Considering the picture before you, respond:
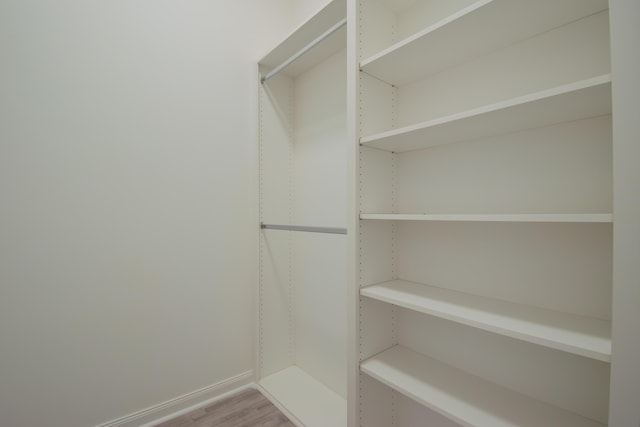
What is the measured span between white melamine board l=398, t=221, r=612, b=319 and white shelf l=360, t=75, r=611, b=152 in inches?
14.7

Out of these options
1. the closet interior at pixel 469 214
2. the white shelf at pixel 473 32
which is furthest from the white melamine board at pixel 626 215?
the white shelf at pixel 473 32

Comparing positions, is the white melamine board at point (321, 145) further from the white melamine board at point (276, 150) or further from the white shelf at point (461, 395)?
the white shelf at point (461, 395)

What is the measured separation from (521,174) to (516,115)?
10.5 inches

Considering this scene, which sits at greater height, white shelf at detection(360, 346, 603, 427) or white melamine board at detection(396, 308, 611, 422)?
white melamine board at detection(396, 308, 611, 422)

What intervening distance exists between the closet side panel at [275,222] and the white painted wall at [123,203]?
88 mm

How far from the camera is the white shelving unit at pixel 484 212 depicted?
3.00 feet

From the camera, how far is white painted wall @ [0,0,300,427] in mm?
1347

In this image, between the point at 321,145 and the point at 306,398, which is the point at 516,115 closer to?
the point at 321,145

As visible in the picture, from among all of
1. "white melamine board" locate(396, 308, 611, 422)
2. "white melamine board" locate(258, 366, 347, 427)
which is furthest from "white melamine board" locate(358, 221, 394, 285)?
"white melamine board" locate(258, 366, 347, 427)

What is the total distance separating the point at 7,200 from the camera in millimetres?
1312

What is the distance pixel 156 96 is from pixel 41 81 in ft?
1.62

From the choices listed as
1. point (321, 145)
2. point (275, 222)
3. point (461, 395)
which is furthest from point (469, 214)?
point (275, 222)

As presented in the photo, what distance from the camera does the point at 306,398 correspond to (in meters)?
1.84

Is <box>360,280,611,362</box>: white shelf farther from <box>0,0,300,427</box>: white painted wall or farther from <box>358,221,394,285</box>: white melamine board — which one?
<box>0,0,300,427</box>: white painted wall
